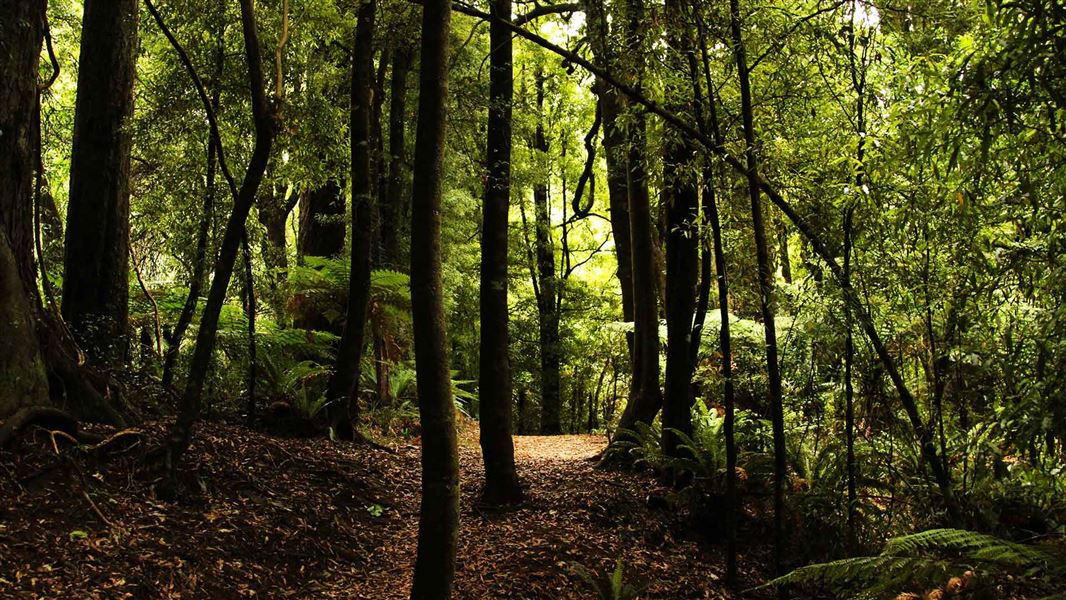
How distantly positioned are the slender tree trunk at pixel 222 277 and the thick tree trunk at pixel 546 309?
1033cm

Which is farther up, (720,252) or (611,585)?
(720,252)

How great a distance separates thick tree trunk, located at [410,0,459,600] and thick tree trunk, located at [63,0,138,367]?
432cm

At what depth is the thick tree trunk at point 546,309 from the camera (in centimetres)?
1688

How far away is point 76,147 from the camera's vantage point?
22.0ft

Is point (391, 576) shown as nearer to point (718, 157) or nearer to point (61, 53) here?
point (718, 157)

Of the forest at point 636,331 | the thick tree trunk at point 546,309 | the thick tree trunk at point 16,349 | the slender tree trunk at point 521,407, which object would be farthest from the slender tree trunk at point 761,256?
the slender tree trunk at point 521,407

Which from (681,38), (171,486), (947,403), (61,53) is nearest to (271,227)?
(61,53)

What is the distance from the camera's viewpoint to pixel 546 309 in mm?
17828

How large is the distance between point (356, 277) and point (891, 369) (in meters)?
5.66

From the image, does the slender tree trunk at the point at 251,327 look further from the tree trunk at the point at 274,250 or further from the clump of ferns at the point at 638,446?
the clump of ferns at the point at 638,446

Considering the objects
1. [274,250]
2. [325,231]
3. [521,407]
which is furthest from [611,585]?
[521,407]

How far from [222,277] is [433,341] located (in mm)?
2128

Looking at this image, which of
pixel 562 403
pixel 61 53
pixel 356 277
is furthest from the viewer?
pixel 562 403

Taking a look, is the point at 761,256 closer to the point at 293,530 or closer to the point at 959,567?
the point at 959,567
